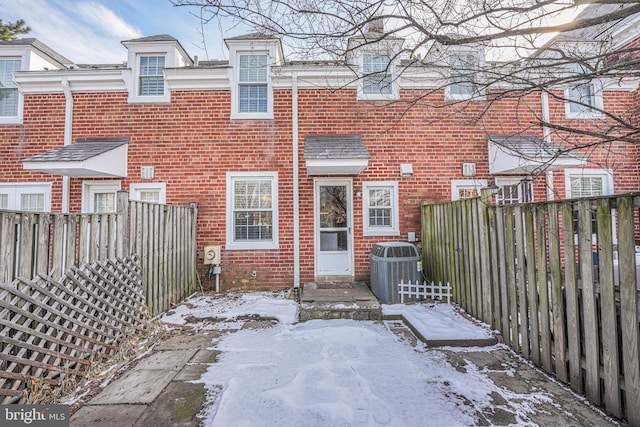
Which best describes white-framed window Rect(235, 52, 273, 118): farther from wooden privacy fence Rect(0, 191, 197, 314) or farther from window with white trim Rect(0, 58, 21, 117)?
window with white trim Rect(0, 58, 21, 117)

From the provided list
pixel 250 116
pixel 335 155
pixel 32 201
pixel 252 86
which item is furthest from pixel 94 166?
pixel 335 155

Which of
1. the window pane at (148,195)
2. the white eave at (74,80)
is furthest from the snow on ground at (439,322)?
the white eave at (74,80)

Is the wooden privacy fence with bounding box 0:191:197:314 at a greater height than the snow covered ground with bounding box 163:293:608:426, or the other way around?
the wooden privacy fence with bounding box 0:191:197:314

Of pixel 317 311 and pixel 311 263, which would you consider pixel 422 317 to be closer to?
pixel 317 311

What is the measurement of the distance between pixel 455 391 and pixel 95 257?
4.32 meters

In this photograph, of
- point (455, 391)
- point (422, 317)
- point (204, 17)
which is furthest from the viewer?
point (422, 317)

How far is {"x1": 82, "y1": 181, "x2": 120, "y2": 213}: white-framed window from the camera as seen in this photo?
23.4ft

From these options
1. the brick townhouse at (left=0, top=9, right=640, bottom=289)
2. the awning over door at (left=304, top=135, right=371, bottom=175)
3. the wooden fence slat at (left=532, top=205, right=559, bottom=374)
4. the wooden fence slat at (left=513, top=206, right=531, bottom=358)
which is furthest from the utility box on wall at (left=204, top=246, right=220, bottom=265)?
the wooden fence slat at (left=532, top=205, right=559, bottom=374)

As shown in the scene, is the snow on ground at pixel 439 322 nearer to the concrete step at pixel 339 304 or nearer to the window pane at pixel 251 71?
the concrete step at pixel 339 304

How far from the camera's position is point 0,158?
7.18 m

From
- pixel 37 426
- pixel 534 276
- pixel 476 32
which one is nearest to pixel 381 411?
pixel 534 276

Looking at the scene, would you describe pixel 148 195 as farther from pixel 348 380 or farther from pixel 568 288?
pixel 568 288

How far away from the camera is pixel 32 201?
720cm

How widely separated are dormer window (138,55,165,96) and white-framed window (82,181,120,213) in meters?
2.36
